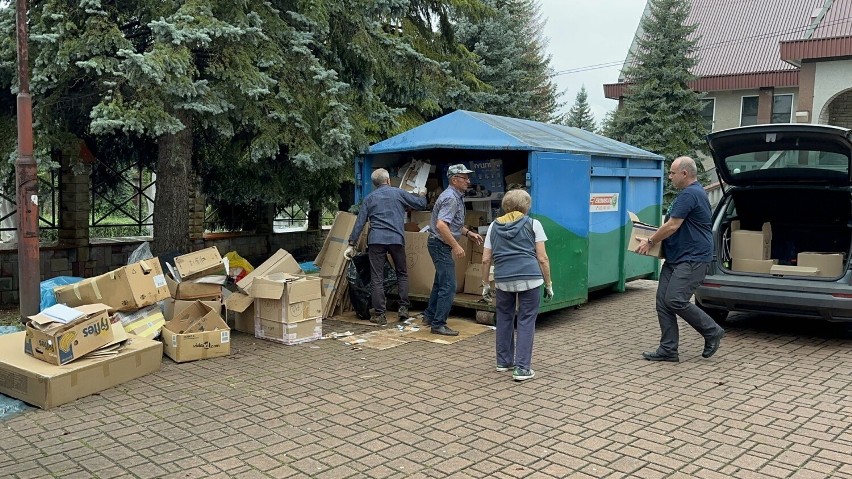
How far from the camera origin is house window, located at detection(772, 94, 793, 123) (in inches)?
966

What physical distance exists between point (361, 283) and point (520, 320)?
9.34ft

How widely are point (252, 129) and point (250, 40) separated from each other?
115 cm

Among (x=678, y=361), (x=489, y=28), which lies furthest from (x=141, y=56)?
(x=489, y=28)

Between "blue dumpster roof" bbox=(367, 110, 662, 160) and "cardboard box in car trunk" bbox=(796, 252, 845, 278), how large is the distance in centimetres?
258

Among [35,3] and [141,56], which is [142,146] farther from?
[141,56]

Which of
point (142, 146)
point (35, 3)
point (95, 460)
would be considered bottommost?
point (95, 460)

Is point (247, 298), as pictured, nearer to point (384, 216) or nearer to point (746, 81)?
point (384, 216)

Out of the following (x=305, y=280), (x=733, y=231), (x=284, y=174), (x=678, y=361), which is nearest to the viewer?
(x=678, y=361)

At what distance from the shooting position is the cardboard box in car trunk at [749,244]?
786cm

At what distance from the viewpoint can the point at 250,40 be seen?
7.68 meters

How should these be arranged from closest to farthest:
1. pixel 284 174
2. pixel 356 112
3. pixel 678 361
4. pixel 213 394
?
1. pixel 213 394
2. pixel 678 361
3. pixel 356 112
4. pixel 284 174

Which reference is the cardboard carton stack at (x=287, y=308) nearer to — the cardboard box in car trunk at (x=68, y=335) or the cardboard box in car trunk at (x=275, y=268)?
the cardboard box in car trunk at (x=275, y=268)

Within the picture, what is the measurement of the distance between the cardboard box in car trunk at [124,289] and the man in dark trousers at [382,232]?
2169 millimetres

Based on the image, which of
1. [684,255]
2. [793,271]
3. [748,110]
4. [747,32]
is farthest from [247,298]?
[747,32]
